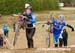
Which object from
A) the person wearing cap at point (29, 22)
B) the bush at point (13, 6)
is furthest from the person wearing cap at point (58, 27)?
the bush at point (13, 6)

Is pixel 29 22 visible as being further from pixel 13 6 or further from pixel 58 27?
pixel 13 6

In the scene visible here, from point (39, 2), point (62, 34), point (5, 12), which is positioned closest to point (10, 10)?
point (5, 12)

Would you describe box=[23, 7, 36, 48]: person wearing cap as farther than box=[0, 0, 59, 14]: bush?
No

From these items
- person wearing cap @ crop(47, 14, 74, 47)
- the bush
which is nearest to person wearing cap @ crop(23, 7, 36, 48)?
person wearing cap @ crop(47, 14, 74, 47)

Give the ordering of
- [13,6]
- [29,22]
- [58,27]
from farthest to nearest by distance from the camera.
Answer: [13,6] < [58,27] < [29,22]

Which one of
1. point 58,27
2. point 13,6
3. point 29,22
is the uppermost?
point 29,22

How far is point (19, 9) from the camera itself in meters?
59.9

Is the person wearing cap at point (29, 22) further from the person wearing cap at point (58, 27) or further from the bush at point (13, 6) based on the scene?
the bush at point (13, 6)

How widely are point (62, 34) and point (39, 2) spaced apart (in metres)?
52.6

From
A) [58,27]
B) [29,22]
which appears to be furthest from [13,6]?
[29,22]

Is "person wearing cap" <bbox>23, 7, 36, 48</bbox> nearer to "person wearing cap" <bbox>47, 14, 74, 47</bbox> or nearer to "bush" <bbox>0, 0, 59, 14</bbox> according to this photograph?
"person wearing cap" <bbox>47, 14, 74, 47</bbox>

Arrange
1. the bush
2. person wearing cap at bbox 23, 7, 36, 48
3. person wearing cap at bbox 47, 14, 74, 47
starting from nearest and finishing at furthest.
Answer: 1. person wearing cap at bbox 23, 7, 36, 48
2. person wearing cap at bbox 47, 14, 74, 47
3. the bush

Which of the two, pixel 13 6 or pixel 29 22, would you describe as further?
pixel 13 6

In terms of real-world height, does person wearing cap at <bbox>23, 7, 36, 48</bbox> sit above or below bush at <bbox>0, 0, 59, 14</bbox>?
above
